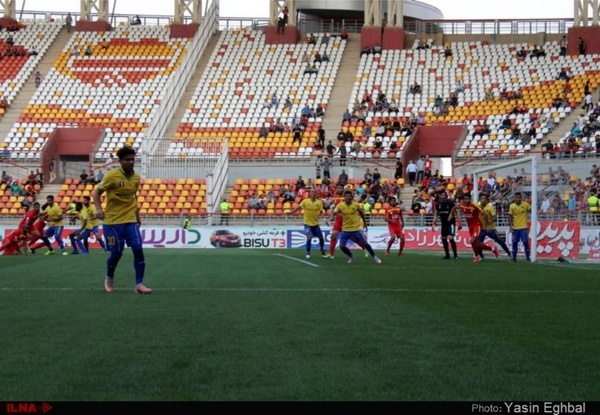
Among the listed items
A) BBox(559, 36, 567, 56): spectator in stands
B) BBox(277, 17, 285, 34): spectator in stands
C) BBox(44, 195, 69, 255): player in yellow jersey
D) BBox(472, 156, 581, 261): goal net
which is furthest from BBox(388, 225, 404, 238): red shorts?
BBox(277, 17, 285, 34): spectator in stands

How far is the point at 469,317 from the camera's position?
10.7m

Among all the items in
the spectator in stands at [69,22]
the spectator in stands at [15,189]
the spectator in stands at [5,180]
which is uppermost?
the spectator in stands at [69,22]

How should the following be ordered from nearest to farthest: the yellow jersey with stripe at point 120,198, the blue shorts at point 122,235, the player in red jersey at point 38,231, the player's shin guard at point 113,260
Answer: the yellow jersey with stripe at point 120,198 < the blue shorts at point 122,235 < the player's shin guard at point 113,260 < the player in red jersey at point 38,231

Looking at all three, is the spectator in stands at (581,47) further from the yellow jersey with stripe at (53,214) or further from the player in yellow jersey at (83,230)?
the yellow jersey with stripe at (53,214)

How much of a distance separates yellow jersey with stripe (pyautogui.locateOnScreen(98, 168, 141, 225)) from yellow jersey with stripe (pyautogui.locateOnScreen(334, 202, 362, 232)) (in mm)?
10162

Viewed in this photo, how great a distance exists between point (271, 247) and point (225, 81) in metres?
19.3

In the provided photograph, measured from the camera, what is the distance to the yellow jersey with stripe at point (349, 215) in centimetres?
2333

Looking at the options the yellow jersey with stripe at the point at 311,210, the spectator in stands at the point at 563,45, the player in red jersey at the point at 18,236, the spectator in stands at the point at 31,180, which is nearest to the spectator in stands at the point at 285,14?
the spectator in stands at the point at 563,45

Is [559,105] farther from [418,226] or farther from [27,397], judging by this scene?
[27,397]

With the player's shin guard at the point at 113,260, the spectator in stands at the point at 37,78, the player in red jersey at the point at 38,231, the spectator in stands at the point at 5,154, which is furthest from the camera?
the spectator in stands at the point at 37,78

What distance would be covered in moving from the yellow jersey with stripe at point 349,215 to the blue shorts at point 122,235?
33.3ft

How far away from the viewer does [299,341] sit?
8680 mm

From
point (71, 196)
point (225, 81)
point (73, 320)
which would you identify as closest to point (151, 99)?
point (225, 81)

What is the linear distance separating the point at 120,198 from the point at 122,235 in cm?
50
